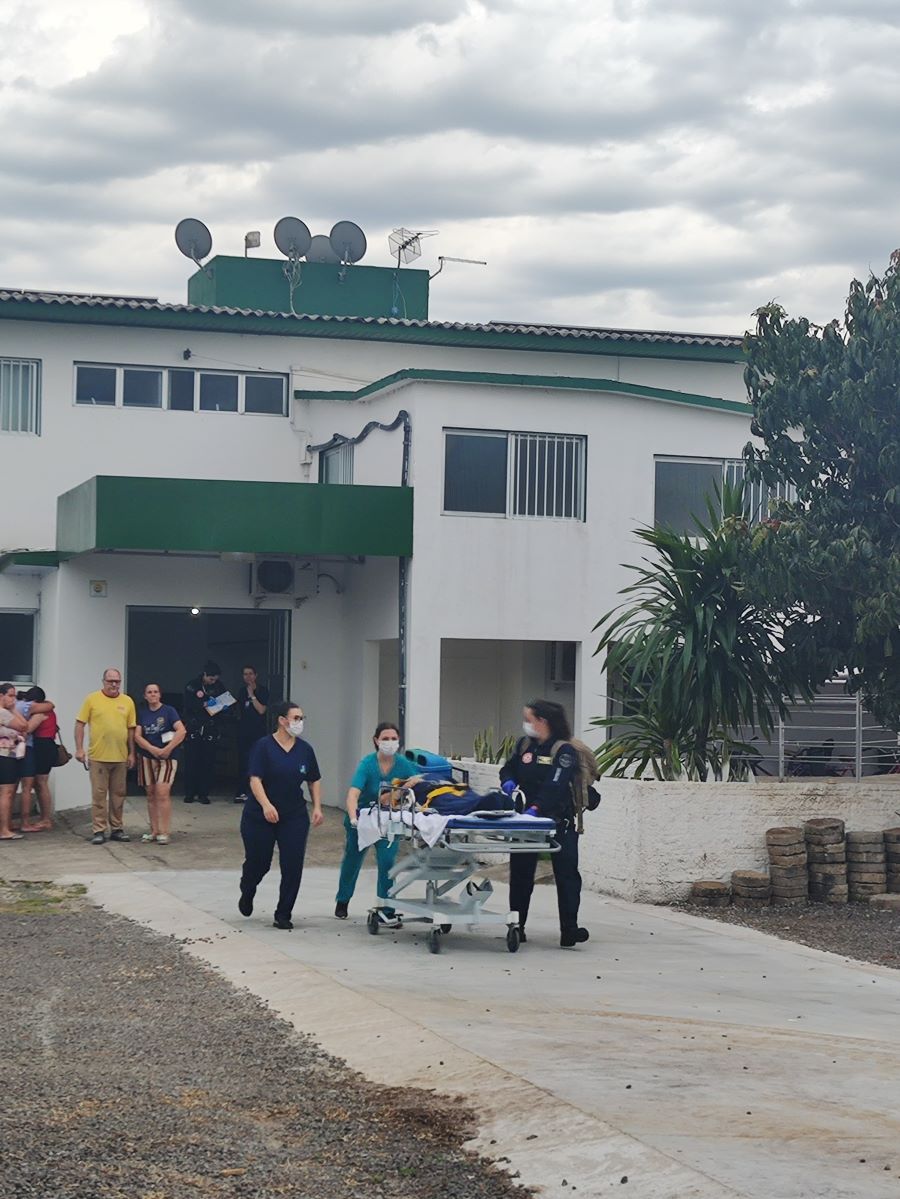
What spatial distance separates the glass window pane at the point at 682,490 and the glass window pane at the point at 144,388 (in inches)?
276

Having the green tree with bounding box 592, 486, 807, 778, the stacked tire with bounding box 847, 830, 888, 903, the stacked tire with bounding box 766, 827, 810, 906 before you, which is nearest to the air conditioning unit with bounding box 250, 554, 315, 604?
the green tree with bounding box 592, 486, 807, 778

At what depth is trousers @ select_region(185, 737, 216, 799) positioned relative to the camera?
21.0m

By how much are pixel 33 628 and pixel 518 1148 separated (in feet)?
54.1

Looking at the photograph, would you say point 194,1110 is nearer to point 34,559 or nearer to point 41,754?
point 41,754

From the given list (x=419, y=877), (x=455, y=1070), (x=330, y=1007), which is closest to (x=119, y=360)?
(x=419, y=877)

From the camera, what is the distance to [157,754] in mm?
17844

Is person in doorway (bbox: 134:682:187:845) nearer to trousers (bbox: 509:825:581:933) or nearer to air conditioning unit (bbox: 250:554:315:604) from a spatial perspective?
air conditioning unit (bbox: 250:554:315:604)

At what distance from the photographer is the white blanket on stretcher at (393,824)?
11.5 m

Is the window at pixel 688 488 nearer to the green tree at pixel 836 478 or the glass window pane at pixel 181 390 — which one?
the green tree at pixel 836 478

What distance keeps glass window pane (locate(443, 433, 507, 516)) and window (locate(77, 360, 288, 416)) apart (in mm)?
4887

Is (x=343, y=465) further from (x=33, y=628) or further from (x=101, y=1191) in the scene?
(x=101, y=1191)

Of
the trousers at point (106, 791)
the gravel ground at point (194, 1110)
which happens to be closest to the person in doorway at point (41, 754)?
the trousers at point (106, 791)

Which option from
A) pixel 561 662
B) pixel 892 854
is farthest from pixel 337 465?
pixel 892 854

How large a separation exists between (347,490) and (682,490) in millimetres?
4102
